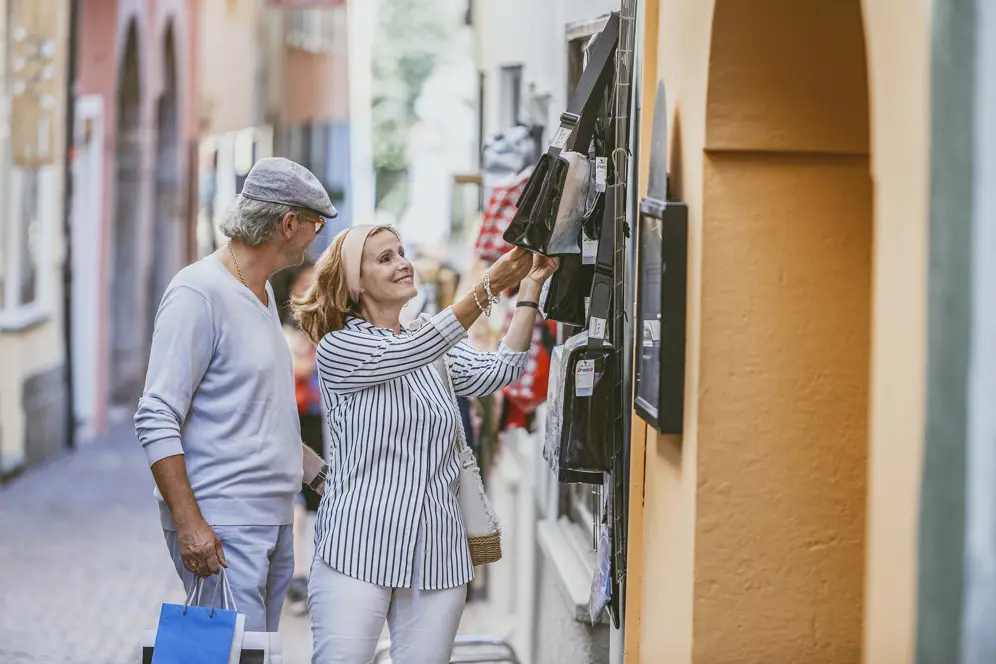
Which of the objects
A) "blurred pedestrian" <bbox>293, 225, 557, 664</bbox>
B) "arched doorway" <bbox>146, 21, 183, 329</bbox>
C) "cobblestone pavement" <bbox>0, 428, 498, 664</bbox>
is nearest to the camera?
"blurred pedestrian" <bbox>293, 225, 557, 664</bbox>

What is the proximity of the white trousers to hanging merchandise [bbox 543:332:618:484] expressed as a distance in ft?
1.54

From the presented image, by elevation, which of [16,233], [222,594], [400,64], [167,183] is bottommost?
[222,594]

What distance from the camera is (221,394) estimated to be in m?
3.90

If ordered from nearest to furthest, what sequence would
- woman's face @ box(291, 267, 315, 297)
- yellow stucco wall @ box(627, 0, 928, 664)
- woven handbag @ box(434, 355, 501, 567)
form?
yellow stucco wall @ box(627, 0, 928, 664) → woven handbag @ box(434, 355, 501, 567) → woman's face @ box(291, 267, 315, 297)

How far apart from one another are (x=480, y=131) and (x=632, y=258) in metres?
7.43

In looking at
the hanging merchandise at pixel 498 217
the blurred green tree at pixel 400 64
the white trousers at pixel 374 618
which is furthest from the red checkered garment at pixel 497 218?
the blurred green tree at pixel 400 64

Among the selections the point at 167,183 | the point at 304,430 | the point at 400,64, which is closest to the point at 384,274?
the point at 304,430

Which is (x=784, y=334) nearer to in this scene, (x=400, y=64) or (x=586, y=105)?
(x=586, y=105)

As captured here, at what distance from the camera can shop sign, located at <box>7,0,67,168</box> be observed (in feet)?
38.6

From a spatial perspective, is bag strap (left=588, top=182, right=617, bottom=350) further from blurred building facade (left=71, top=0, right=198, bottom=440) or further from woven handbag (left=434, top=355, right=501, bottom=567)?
blurred building facade (left=71, top=0, right=198, bottom=440)

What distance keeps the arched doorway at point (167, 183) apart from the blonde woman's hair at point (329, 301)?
1483cm

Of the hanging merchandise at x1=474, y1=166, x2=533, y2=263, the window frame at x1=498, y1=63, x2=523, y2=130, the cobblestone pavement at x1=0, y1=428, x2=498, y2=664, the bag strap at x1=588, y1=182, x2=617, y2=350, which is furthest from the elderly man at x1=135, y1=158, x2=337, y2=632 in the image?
the window frame at x1=498, y1=63, x2=523, y2=130

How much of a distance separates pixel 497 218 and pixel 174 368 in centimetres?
250

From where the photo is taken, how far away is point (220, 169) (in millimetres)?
23000
